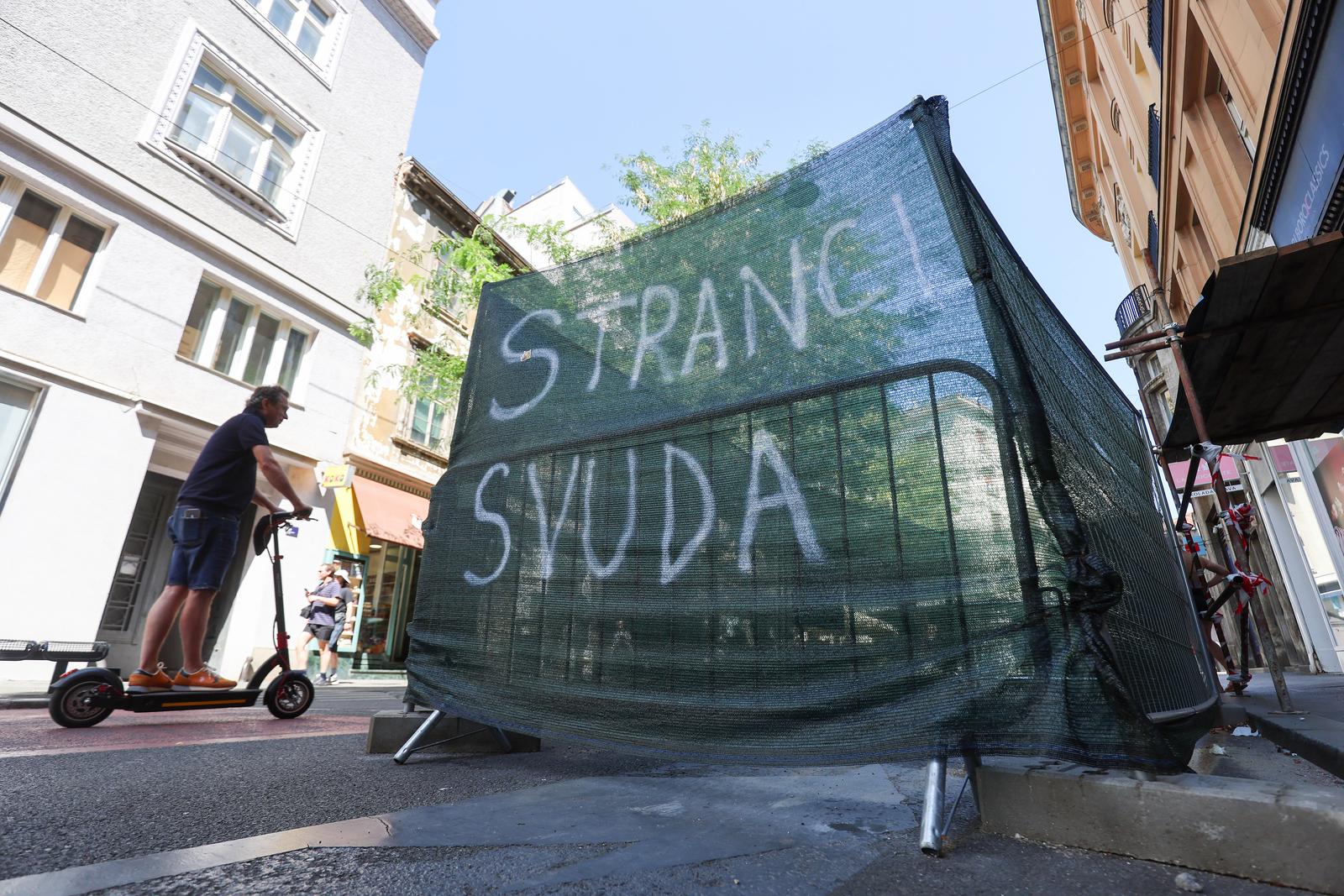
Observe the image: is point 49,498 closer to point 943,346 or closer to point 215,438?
point 215,438

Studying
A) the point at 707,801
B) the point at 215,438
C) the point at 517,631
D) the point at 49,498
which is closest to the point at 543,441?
the point at 517,631

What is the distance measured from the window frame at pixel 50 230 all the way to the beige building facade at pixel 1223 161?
12050mm

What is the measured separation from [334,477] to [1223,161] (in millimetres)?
13144

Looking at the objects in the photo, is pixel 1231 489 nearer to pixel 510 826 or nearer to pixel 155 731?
pixel 510 826

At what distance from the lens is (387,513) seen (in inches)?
466

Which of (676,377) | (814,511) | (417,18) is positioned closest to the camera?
(814,511)

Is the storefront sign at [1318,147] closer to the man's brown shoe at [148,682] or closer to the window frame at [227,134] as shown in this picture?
the man's brown shoe at [148,682]

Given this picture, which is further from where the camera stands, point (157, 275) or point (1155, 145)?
point (1155, 145)

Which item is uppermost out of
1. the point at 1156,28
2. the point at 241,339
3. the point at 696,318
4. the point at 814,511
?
the point at 1156,28

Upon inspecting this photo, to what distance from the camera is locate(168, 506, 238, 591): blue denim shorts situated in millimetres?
3512

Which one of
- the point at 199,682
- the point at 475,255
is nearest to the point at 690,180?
the point at 475,255

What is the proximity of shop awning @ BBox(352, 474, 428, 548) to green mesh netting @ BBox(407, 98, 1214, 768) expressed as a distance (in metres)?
9.44

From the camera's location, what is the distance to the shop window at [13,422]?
Answer: 739 cm

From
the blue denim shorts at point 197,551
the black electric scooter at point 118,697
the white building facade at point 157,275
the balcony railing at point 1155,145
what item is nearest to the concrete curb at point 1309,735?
the blue denim shorts at point 197,551
